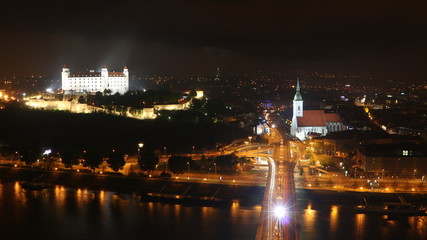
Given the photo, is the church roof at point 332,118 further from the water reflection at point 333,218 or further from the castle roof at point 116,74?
the castle roof at point 116,74

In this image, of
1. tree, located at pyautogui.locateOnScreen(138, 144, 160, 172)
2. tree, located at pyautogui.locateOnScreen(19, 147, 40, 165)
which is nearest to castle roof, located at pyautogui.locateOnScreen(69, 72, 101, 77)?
tree, located at pyautogui.locateOnScreen(19, 147, 40, 165)

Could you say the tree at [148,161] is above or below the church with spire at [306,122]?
below

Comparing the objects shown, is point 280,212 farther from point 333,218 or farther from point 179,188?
point 179,188

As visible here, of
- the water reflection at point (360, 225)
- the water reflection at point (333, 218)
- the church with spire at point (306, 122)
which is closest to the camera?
the water reflection at point (360, 225)

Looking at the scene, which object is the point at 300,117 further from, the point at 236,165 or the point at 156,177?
the point at 156,177

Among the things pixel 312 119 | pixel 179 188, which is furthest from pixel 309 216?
pixel 312 119

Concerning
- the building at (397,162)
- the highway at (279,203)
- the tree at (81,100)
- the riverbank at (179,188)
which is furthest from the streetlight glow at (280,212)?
the tree at (81,100)
